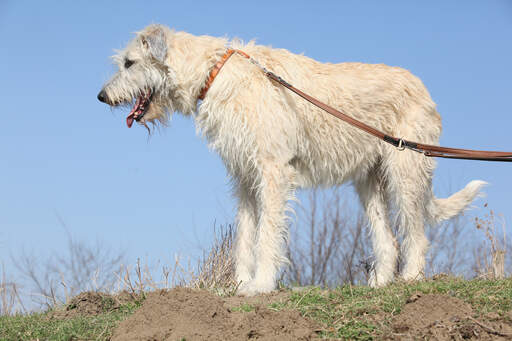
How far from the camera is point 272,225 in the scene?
6.20 m

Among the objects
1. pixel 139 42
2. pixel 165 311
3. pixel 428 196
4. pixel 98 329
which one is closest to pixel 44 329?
pixel 98 329

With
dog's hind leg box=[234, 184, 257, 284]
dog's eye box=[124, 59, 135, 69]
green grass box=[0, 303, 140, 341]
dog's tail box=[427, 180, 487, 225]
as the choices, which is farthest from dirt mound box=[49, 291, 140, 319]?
dog's tail box=[427, 180, 487, 225]

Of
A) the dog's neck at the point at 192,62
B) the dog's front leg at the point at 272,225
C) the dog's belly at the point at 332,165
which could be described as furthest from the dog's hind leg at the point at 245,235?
the dog's neck at the point at 192,62

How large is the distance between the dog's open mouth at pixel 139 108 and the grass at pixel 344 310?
92.5 inches

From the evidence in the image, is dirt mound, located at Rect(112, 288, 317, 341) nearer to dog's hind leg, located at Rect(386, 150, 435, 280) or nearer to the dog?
the dog

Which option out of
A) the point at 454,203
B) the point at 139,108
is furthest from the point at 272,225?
the point at 454,203

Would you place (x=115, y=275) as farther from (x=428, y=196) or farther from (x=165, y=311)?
(x=428, y=196)

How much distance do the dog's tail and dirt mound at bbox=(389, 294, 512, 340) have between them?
336cm

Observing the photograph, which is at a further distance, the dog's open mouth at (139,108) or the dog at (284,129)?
the dog's open mouth at (139,108)

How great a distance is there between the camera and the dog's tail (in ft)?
25.5

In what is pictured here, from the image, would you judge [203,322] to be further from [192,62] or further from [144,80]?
[144,80]

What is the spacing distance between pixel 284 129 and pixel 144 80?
72.2 inches

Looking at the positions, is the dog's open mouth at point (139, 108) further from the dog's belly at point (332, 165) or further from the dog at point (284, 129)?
the dog's belly at point (332, 165)

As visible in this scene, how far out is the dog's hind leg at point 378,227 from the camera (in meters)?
7.50
